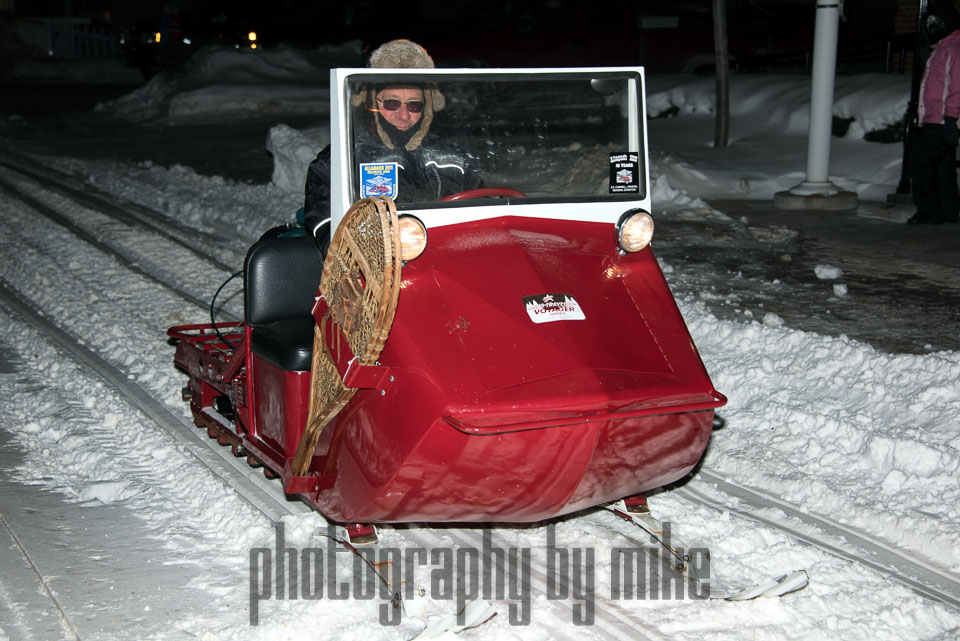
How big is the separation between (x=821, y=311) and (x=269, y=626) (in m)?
4.33

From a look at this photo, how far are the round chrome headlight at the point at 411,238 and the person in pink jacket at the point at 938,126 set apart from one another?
6.65 m

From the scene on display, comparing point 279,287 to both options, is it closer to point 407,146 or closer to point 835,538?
point 407,146

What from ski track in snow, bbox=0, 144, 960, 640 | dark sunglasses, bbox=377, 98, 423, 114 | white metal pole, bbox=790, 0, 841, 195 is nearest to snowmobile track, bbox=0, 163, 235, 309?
ski track in snow, bbox=0, 144, 960, 640

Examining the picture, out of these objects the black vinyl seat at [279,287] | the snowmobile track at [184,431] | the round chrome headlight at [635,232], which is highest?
the round chrome headlight at [635,232]

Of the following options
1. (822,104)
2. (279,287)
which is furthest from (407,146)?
(822,104)

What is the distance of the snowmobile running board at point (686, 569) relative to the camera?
3.40 metres

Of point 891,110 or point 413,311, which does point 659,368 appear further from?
point 891,110

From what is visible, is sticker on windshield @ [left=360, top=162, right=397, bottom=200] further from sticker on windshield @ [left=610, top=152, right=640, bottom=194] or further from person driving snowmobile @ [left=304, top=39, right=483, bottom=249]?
sticker on windshield @ [left=610, top=152, right=640, bottom=194]

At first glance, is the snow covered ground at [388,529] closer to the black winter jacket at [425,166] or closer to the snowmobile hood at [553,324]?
the snowmobile hood at [553,324]

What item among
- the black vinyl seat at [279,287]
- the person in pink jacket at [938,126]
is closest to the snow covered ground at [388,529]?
the black vinyl seat at [279,287]

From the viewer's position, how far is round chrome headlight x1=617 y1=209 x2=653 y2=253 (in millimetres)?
3650

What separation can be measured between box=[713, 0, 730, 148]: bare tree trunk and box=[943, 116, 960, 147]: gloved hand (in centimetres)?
365

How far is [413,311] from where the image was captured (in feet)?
10.6

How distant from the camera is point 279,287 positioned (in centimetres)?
420
